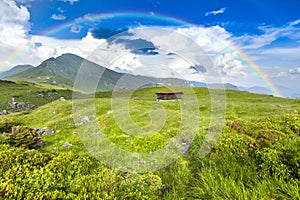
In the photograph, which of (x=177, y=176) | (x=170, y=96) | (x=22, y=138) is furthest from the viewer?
(x=170, y=96)

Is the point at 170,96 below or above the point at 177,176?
above

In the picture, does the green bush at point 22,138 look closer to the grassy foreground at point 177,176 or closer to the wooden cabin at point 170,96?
the grassy foreground at point 177,176

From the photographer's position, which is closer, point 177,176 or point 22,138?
point 177,176

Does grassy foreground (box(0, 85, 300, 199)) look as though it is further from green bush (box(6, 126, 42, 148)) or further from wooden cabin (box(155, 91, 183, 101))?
wooden cabin (box(155, 91, 183, 101))

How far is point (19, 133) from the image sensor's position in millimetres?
14648

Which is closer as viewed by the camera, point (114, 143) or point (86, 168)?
point (86, 168)

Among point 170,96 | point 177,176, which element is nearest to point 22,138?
point 177,176

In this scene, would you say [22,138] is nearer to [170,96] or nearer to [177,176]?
[177,176]

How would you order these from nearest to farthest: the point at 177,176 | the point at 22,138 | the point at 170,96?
the point at 177,176, the point at 22,138, the point at 170,96

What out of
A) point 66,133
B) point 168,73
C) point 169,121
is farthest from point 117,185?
point 66,133

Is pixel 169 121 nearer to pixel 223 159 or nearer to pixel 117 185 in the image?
pixel 223 159

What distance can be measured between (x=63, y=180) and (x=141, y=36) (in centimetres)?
871

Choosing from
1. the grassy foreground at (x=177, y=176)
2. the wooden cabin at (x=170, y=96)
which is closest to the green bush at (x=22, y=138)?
the grassy foreground at (x=177, y=176)

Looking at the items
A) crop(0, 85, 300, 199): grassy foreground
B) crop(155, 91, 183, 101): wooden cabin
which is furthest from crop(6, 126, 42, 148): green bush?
crop(155, 91, 183, 101): wooden cabin
